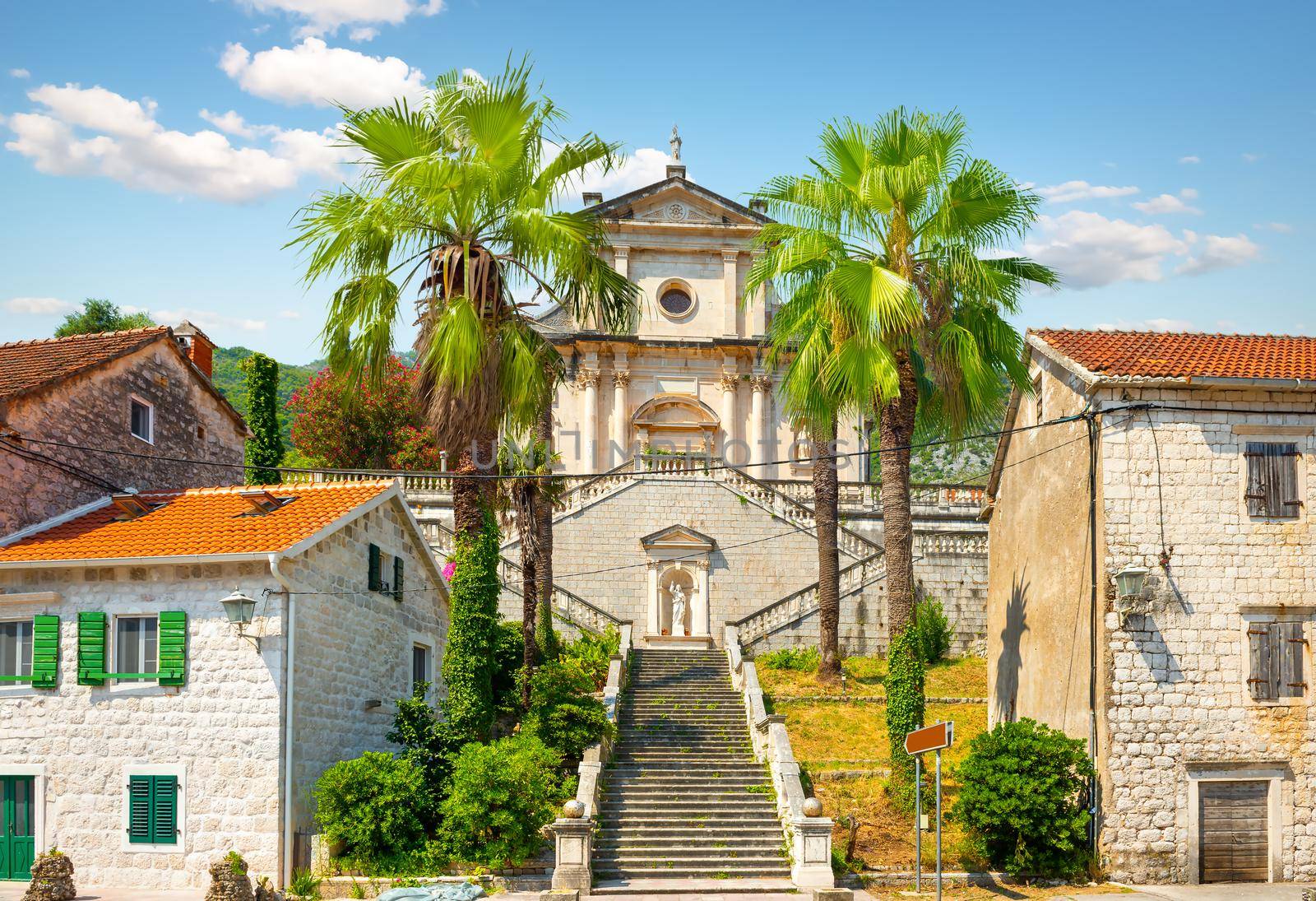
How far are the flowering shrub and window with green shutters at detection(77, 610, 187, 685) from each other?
1065 inches

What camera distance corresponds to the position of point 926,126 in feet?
69.3

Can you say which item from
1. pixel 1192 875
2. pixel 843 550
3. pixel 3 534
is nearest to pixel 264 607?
pixel 3 534

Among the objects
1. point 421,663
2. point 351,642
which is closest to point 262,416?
point 421,663

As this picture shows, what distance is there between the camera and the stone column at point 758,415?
48.7 m

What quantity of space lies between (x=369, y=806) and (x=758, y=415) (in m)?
32.6

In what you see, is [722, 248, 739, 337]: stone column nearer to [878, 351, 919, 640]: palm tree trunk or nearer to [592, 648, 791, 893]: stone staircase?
[592, 648, 791, 893]: stone staircase

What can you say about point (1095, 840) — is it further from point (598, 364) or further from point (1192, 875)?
point (598, 364)

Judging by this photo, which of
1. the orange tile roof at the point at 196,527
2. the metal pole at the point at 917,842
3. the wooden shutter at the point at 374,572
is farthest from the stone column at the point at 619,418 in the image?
the metal pole at the point at 917,842

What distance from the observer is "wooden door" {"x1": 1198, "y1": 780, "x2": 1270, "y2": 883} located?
61.7ft

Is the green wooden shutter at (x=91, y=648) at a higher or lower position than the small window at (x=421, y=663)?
higher

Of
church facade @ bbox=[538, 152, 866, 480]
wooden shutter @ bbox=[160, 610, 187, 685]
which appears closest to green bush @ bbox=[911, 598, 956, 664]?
church facade @ bbox=[538, 152, 866, 480]

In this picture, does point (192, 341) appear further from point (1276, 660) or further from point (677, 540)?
point (1276, 660)

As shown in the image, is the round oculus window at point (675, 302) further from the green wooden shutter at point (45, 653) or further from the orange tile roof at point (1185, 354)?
the green wooden shutter at point (45, 653)

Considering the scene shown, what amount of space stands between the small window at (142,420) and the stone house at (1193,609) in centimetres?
1685
